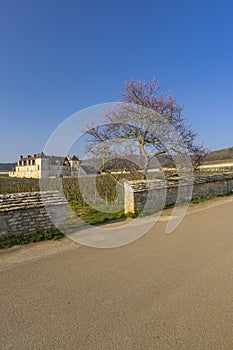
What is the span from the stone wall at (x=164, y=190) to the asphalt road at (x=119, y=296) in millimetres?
3416

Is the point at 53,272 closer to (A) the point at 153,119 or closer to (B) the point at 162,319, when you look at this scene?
(B) the point at 162,319

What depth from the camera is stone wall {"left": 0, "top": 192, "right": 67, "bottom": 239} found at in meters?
5.32

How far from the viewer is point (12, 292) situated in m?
3.26

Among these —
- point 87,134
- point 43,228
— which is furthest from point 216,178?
point 43,228

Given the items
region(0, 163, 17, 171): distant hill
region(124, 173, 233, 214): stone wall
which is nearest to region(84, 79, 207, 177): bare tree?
region(124, 173, 233, 214): stone wall

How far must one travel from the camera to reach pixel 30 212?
5664 millimetres

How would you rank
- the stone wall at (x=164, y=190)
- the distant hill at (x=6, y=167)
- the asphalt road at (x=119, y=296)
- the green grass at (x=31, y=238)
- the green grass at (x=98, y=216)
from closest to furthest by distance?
the asphalt road at (x=119, y=296), the green grass at (x=31, y=238), the green grass at (x=98, y=216), the stone wall at (x=164, y=190), the distant hill at (x=6, y=167)

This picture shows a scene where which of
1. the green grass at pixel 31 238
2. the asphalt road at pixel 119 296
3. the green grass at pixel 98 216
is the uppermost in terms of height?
the green grass at pixel 31 238

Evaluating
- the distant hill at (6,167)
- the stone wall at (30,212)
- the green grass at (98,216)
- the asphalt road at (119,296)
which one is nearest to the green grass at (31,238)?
the stone wall at (30,212)

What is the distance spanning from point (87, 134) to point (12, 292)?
8.24 meters

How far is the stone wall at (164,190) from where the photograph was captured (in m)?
8.62

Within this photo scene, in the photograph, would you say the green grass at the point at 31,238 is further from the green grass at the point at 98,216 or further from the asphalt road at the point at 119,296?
the green grass at the point at 98,216

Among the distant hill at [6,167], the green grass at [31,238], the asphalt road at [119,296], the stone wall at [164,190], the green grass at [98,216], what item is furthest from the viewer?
the distant hill at [6,167]

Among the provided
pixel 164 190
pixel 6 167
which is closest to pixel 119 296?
pixel 164 190
